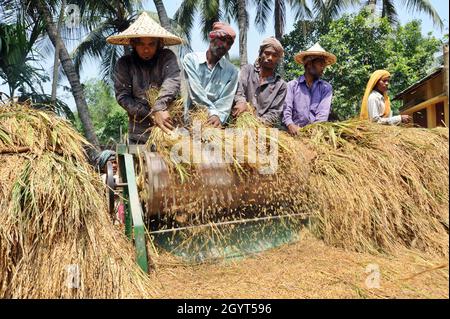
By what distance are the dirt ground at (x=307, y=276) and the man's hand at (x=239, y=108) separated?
1.19 metres

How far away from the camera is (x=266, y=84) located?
14.8 ft

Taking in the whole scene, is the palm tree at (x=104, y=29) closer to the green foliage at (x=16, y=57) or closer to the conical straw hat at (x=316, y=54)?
the green foliage at (x=16, y=57)

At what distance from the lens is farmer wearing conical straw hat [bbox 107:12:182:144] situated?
3.83m

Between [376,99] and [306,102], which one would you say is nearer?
[306,102]

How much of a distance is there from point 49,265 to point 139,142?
1.58 metres

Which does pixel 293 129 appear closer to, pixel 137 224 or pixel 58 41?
pixel 137 224

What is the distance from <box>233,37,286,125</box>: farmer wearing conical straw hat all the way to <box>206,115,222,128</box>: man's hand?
727 mm

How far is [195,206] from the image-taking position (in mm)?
3061

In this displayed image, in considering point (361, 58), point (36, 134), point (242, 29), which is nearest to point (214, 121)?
point (36, 134)

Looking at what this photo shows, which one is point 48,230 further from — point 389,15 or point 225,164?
point 389,15

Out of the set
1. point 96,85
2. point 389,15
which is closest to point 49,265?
point 389,15

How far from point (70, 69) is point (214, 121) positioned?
32.8 ft

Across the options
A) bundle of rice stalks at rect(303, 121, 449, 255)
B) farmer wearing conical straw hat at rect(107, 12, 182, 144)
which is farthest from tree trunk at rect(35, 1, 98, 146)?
bundle of rice stalks at rect(303, 121, 449, 255)

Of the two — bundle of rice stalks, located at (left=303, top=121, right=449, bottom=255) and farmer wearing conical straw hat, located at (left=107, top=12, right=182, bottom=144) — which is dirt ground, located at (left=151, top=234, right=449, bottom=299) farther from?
farmer wearing conical straw hat, located at (left=107, top=12, right=182, bottom=144)
